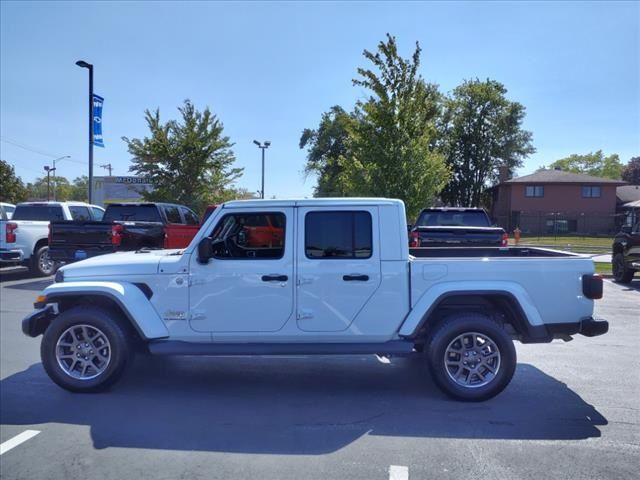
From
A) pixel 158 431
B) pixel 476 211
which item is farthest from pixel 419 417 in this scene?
pixel 476 211

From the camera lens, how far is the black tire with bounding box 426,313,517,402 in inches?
208

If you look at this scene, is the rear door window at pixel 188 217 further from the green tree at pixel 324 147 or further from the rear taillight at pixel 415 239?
the green tree at pixel 324 147

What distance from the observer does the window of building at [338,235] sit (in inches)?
214

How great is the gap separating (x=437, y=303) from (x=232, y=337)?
2014mm

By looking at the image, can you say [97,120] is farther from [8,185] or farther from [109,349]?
[8,185]

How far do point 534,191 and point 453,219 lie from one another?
4074cm

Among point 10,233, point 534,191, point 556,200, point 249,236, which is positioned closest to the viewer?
point 249,236

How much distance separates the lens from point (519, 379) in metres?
6.14

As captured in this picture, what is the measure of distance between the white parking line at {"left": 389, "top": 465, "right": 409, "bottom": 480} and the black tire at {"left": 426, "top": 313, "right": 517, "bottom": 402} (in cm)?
149

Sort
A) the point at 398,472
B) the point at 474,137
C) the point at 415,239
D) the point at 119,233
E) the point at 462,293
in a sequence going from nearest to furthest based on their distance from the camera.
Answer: the point at 398,472 → the point at 462,293 → the point at 415,239 → the point at 119,233 → the point at 474,137

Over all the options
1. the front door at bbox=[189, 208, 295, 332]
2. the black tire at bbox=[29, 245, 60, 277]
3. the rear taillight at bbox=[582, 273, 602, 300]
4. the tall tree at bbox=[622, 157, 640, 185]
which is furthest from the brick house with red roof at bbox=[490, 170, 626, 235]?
the front door at bbox=[189, 208, 295, 332]

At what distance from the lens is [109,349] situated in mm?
5410

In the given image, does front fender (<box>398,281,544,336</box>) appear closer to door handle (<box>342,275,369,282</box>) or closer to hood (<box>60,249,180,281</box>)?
door handle (<box>342,275,369,282</box>)

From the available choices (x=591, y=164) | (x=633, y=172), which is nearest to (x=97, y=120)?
(x=633, y=172)
